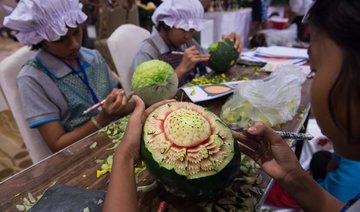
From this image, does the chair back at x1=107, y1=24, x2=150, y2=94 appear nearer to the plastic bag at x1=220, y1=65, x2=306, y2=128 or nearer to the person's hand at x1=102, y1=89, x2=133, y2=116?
the person's hand at x1=102, y1=89, x2=133, y2=116

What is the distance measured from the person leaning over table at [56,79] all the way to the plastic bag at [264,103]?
0.45 meters

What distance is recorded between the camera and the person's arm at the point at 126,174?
0.65 m

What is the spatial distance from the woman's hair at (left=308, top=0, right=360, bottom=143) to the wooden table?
50 centimetres

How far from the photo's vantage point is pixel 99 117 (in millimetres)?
1196

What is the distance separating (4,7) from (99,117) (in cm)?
145

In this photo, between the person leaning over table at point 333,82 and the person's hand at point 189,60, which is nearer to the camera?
the person leaning over table at point 333,82

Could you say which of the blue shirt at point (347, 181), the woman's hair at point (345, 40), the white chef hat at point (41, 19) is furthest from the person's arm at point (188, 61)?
the woman's hair at point (345, 40)

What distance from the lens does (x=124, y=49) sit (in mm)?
1753

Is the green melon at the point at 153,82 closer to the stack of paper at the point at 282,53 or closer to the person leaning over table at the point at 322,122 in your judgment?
the person leaning over table at the point at 322,122

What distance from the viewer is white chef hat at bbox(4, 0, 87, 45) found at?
110 cm

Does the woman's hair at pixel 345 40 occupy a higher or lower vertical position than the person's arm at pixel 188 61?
higher

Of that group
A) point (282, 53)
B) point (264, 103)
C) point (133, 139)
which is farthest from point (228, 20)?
point (133, 139)

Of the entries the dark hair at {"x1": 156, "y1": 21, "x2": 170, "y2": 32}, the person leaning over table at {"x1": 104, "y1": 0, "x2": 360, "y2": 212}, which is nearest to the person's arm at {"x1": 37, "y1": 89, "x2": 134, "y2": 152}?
the person leaning over table at {"x1": 104, "y1": 0, "x2": 360, "y2": 212}

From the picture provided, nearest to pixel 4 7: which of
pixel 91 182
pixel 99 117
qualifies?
pixel 99 117
